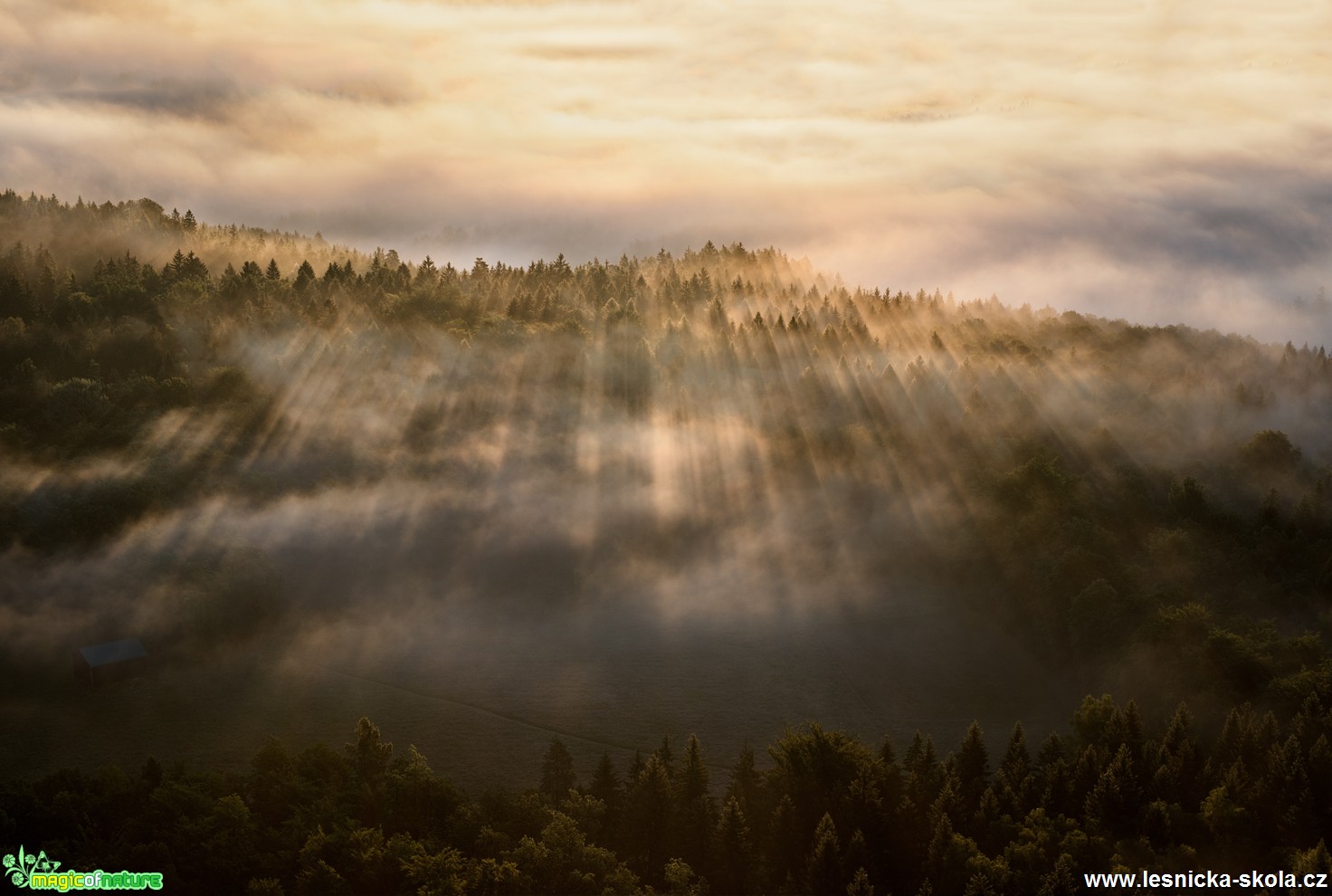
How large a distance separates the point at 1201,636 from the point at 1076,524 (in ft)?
79.7

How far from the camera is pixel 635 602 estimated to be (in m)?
128

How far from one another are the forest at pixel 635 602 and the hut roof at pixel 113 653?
105 inches

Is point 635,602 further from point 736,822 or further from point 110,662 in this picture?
point 736,822

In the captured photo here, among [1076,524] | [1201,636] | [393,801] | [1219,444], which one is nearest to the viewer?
[393,801]

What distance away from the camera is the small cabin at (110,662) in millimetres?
98250

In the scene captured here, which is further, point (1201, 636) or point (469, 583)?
point (469, 583)

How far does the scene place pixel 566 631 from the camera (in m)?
119

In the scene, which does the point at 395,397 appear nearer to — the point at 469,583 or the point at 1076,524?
the point at 469,583

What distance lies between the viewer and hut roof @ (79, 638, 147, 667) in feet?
323

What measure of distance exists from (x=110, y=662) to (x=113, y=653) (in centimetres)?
151

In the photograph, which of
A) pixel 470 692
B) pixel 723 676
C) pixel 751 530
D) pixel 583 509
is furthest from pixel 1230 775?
pixel 583 509

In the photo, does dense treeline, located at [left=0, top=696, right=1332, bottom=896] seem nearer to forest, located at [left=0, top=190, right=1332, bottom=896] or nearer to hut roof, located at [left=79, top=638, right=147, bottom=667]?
forest, located at [left=0, top=190, right=1332, bottom=896]

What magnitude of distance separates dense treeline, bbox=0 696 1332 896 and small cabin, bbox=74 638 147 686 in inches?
1309

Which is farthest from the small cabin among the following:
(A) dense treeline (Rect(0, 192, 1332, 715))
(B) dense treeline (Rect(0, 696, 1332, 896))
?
(B) dense treeline (Rect(0, 696, 1332, 896))
